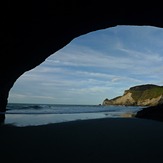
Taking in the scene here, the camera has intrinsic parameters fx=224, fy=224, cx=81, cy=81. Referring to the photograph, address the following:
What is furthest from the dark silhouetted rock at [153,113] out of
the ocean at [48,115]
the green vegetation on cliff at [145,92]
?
the green vegetation on cliff at [145,92]

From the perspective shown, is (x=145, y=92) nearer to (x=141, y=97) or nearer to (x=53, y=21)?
(x=141, y=97)

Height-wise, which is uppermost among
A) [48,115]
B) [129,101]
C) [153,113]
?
[129,101]

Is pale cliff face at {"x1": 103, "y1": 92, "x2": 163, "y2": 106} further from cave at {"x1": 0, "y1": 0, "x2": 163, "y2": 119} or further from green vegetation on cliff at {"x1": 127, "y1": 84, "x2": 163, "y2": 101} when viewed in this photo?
cave at {"x1": 0, "y1": 0, "x2": 163, "y2": 119}

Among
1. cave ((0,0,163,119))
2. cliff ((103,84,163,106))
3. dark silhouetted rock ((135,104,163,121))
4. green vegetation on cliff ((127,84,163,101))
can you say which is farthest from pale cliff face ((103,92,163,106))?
cave ((0,0,163,119))

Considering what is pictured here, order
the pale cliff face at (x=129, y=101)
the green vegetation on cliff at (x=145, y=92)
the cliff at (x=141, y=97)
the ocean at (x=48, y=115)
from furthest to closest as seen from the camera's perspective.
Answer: the green vegetation on cliff at (x=145, y=92) → the pale cliff face at (x=129, y=101) → the cliff at (x=141, y=97) → the ocean at (x=48, y=115)

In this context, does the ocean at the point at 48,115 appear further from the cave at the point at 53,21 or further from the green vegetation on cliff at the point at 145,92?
the green vegetation on cliff at the point at 145,92

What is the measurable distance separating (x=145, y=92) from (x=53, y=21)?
110673mm

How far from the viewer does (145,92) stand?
118 metres

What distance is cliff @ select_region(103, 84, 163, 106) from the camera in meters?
99.9

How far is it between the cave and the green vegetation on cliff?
88554mm

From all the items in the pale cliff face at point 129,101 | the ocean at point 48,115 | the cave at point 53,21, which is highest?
A: the cave at point 53,21

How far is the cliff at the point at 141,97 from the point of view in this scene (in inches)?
3933

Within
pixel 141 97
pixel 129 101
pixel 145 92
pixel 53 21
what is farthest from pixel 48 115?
pixel 145 92

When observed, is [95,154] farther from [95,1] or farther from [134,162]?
[95,1]
